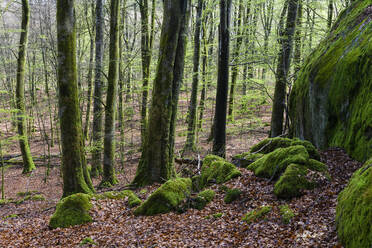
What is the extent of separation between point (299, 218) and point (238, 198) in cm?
186

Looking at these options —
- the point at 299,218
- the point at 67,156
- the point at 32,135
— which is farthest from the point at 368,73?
the point at 32,135

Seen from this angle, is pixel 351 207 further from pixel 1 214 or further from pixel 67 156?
pixel 1 214

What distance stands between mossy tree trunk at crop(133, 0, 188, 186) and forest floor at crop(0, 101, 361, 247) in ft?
2.08

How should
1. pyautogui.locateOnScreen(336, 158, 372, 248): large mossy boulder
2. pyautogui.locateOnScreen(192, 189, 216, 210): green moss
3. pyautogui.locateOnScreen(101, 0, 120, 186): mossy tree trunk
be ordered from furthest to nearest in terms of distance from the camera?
pyautogui.locateOnScreen(101, 0, 120, 186): mossy tree trunk, pyautogui.locateOnScreen(192, 189, 216, 210): green moss, pyautogui.locateOnScreen(336, 158, 372, 248): large mossy boulder

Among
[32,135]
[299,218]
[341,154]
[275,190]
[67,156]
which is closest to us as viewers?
[299,218]

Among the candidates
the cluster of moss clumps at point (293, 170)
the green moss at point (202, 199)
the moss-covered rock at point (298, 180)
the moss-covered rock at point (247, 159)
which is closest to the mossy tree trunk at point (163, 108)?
the green moss at point (202, 199)

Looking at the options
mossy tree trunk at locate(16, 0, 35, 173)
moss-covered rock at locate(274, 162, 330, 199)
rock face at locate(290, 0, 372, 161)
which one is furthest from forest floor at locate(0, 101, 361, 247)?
mossy tree trunk at locate(16, 0, 35, 173)

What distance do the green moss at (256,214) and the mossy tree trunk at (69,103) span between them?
513 cm

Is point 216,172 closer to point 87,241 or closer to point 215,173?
point 215,173

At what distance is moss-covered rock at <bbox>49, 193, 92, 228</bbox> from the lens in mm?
6258

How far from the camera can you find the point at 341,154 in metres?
5.92

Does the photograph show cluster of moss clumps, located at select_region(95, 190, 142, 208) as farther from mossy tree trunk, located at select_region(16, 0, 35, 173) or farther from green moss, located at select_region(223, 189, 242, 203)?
mossy tree trunk, located at select_region(16, 0, 35, 173)

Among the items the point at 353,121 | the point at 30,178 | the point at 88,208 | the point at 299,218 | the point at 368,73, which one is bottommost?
the point at 30,178

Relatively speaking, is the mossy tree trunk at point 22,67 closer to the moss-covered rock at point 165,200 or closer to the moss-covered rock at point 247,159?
the moss-covered rock at point 165,200
